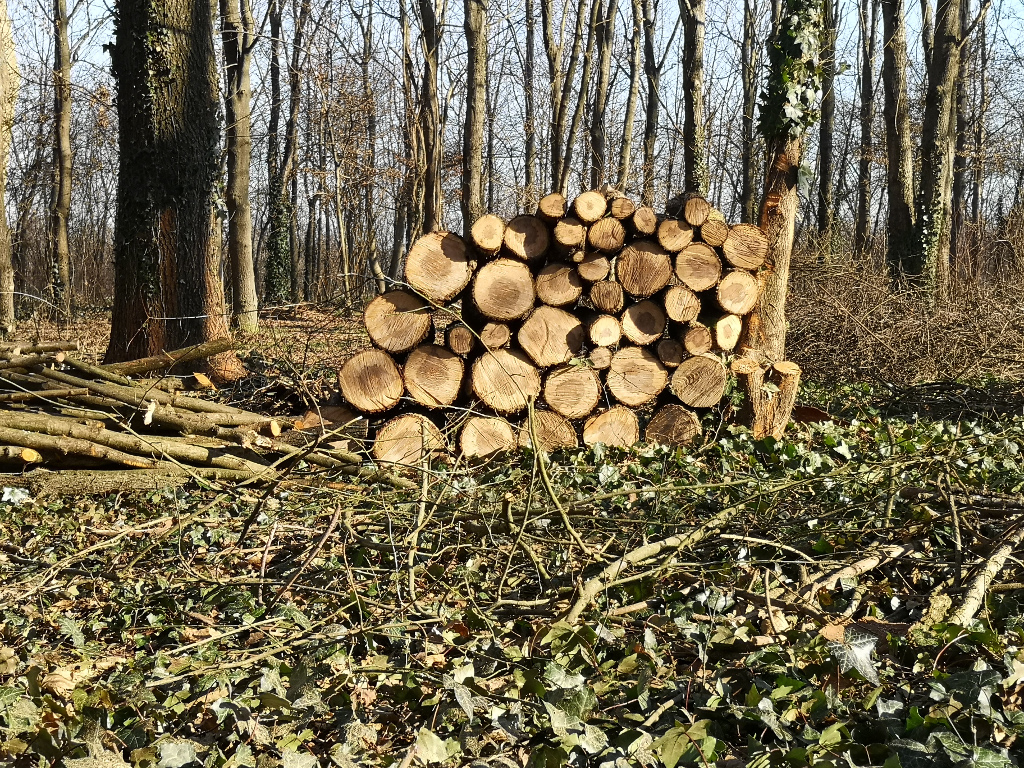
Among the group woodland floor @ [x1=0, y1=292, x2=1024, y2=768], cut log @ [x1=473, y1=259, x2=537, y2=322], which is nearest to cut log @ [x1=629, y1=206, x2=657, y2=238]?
cut log @ [x1=473, y1=259, x2=537, y2=322]

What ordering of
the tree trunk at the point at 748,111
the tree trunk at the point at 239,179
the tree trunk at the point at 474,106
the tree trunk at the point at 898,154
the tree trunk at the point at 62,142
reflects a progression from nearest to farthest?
the tree trunk at the point at 898,154 → the tree trunk at the point at 474,106 → the tree trunk at the point at 239,179 → the tree trunk at the point at 62,142 → the tree trunk at the point at 748,111

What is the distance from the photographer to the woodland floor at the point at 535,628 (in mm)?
2023

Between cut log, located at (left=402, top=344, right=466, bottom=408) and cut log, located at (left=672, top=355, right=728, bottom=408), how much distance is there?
5.00ft

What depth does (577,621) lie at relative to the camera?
2.63 meters

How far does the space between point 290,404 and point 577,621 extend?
4.05 meters

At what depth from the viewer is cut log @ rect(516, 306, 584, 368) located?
5258 mm

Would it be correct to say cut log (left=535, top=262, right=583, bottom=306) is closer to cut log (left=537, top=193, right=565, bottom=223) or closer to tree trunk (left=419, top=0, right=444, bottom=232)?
cut log (left=537, top=193, right=565, bottom=223)

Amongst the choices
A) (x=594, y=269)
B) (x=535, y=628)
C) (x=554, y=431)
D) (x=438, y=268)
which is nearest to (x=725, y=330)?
(x=594, y=269)

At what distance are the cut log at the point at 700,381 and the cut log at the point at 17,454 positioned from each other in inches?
153

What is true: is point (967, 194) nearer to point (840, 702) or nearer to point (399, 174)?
point (399, 174)

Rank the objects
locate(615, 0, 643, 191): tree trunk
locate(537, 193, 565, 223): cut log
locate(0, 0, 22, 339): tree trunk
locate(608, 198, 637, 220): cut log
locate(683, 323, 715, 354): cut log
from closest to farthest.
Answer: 1. locate(537, 193, 565, 223): cut log
2. locate(608, 198, 637, 220): cut log
3. locate(683, 323, 715, 354): cut log
4. locate(0, 0, 22, 339): tree trunk
5. locate(615, 0, 643, 191): tree trunk

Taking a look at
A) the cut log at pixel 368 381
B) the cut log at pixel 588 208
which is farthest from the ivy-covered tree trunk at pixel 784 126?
the cut log at pixel 368 381

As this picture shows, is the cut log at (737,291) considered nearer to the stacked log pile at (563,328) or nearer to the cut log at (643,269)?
the stacked log pile at (563,328)

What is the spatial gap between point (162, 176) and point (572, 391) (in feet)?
13.0
